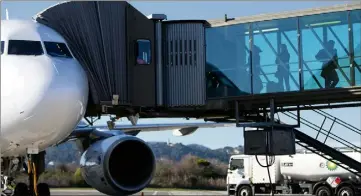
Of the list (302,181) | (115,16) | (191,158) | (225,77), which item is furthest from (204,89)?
(191,158)

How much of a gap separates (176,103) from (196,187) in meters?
31.8

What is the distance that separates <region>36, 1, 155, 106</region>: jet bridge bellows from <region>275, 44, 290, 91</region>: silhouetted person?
2.43 m

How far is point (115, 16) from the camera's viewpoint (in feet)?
40.8

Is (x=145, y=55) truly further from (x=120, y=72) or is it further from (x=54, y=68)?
(x=54, y=68)

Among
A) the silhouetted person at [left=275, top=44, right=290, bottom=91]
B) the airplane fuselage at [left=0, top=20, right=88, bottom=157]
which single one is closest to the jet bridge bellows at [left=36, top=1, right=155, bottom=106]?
the airplane fuselage at [left=0, top=20, right=88, bottom=157]

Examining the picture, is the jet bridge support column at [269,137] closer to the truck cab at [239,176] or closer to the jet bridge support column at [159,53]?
the jet bridge support column at [159,53]

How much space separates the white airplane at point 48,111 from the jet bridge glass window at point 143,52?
1497 millimetres

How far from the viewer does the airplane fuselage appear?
355 inches

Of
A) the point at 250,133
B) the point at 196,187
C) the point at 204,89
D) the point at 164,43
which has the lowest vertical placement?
the point at 196,187

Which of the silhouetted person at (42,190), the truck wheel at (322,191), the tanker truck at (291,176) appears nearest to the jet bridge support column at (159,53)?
the silhouetted person at (42,190)

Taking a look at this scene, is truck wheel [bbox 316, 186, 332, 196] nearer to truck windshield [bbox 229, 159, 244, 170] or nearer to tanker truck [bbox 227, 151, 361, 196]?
tanker truck [bbox 227, 151, 361, 196]

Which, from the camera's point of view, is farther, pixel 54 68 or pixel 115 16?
pixel 115 16

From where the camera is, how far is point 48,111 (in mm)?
9078

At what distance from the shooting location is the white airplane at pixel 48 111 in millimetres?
9047
